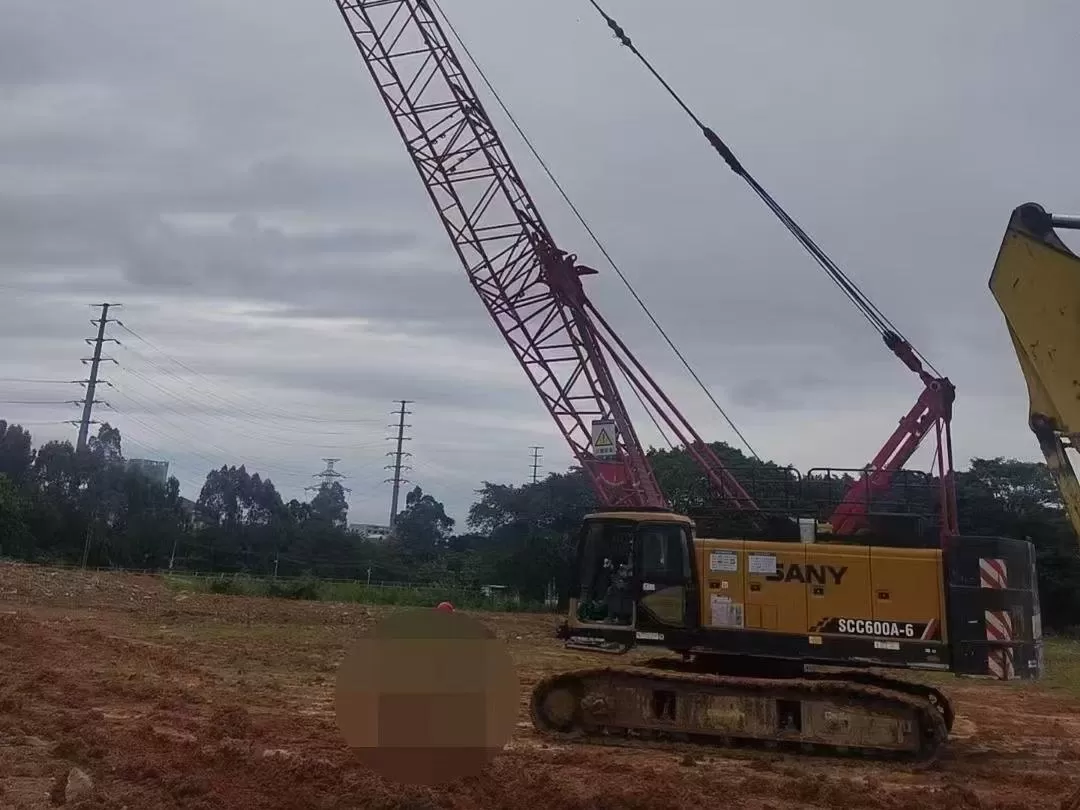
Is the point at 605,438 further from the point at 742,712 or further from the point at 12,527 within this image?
the point at 12,527

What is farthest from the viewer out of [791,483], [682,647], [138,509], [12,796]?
[138,509]

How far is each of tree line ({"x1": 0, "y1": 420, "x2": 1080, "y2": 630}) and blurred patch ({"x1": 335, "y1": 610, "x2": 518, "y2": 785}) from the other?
785 inches

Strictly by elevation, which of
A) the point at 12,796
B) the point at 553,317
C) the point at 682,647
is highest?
the point at 553,317

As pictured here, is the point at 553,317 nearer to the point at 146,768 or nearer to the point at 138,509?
the point at 146,768

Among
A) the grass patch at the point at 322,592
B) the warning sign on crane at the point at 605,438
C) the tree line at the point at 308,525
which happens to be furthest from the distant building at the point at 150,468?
the warning sign on crane at the point at 605,438

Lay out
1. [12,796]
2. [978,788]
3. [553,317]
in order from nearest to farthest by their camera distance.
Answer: [12,796] < [978,788] < [553,317]

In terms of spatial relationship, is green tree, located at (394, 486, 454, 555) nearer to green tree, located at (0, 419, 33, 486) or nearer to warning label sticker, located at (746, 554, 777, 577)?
green tree, located at (0, 419, 33, 486)

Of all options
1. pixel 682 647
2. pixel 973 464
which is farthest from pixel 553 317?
pixel 973 464

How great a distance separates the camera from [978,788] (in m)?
8.30

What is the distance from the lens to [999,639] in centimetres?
940

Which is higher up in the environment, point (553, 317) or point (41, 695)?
point (553, 317)

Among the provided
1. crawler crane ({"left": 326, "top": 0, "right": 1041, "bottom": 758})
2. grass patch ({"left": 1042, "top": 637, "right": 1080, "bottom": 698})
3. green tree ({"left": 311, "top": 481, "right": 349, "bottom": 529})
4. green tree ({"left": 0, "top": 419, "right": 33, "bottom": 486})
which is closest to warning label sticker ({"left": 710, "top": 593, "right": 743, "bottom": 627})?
crawler crane ({"left": 326, "top": 0, "right": 1041, "bottom": 758})

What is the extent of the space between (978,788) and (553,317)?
1447cm

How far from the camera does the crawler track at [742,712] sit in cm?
929
